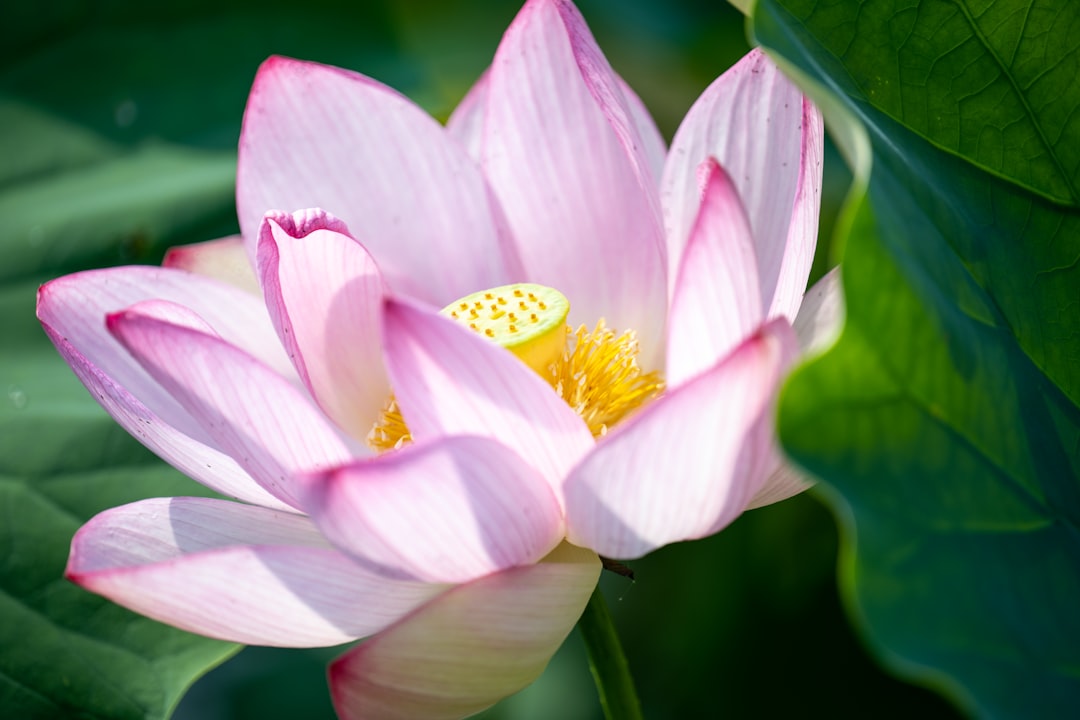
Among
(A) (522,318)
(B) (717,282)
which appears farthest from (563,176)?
(B) (717,282)

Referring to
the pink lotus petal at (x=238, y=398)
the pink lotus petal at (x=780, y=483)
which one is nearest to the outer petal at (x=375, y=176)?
the pink lotus petal at (x=238, y=398)

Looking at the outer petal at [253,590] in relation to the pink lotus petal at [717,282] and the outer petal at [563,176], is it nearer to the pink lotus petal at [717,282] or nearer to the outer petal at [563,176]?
the pink lotus petal at [717,282]

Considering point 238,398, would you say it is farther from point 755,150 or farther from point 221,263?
point 755,150

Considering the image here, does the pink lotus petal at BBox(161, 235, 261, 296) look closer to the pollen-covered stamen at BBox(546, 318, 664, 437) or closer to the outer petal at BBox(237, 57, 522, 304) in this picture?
the outer petal at BBox(237, 57, 522, 304)

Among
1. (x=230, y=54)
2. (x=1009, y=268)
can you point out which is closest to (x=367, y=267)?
(x=1009, y=268)

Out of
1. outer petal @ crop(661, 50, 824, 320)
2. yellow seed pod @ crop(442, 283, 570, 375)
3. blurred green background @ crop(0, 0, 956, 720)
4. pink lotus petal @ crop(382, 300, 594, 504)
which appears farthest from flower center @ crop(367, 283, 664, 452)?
blurred green background @ crop(0, 0, 956, 720)

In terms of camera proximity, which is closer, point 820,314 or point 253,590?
point 253,590
